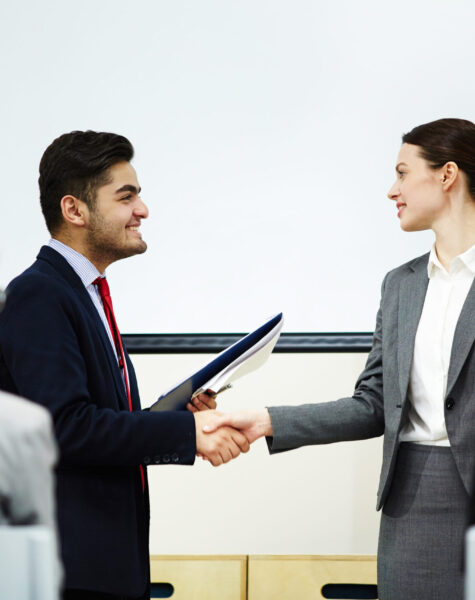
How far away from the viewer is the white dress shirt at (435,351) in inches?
68.9

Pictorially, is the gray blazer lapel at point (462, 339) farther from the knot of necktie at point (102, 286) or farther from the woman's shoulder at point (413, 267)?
the knot of necktie at point (102, 286)

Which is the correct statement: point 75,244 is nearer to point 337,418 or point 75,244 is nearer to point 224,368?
→ point 224,368

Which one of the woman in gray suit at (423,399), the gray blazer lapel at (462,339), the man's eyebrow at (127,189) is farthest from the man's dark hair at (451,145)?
the man's eyebrow at (127,189)

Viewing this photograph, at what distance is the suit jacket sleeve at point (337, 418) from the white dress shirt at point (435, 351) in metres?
0.21

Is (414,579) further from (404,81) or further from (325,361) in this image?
(404,81)

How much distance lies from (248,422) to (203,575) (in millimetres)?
666

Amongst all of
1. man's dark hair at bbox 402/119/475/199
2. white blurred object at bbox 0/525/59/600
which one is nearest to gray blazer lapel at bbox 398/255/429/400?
man's dark hair at bbox 402/119/475/199

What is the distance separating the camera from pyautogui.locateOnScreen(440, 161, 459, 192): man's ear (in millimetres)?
1891

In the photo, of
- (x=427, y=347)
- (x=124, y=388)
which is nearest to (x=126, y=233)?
(x=124, y=388)

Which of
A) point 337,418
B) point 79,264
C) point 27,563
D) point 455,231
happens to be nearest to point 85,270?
point 79,264

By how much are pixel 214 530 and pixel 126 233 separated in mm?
1197

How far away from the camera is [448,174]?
6.24 feet

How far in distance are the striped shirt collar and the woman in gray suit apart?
51 cm

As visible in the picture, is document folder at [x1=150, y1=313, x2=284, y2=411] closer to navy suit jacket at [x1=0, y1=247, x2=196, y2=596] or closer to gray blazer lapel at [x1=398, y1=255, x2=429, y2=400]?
navy suit jacket at [x1=0, y1=247, x2=196, y2=596]
